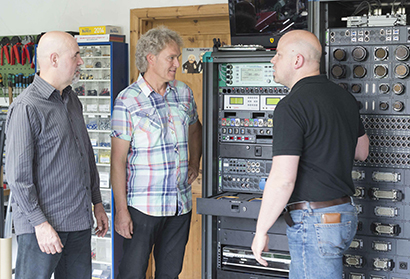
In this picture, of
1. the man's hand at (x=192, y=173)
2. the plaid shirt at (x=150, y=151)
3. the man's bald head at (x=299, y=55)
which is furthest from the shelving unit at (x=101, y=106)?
the man's bald head at (x=299, y=55)

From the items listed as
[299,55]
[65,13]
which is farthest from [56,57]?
[65,13]

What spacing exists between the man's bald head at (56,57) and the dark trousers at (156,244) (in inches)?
33.6

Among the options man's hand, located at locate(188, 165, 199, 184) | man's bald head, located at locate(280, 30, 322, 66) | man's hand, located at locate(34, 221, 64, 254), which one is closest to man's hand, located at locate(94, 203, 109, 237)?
man's hand, located at locate(34, 221, 64, 254)

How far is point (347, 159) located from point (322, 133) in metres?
0.18

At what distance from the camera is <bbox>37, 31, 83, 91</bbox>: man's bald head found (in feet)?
7.00

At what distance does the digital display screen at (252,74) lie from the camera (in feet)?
9.36

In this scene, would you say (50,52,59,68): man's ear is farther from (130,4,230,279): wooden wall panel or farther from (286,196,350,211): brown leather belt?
(130,4,230,279): wooden wall panel

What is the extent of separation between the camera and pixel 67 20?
4.32 metres

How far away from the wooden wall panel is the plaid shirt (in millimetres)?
1372

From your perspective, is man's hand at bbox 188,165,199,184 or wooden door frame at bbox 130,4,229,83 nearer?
man's hand at bbox 188,165,199,184

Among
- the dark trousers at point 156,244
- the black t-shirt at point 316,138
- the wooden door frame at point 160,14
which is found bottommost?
the dark trousers at point 156,244

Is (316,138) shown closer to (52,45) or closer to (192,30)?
(52,45)

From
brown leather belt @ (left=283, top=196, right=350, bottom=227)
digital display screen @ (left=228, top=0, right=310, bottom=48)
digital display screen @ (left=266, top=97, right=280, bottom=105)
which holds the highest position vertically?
digital display screen @ (left=228, top=0, right=310, bottom=48)

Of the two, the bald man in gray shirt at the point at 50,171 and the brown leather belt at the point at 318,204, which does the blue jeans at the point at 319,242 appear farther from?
the bald man in gray shirt at the point at 50,171
